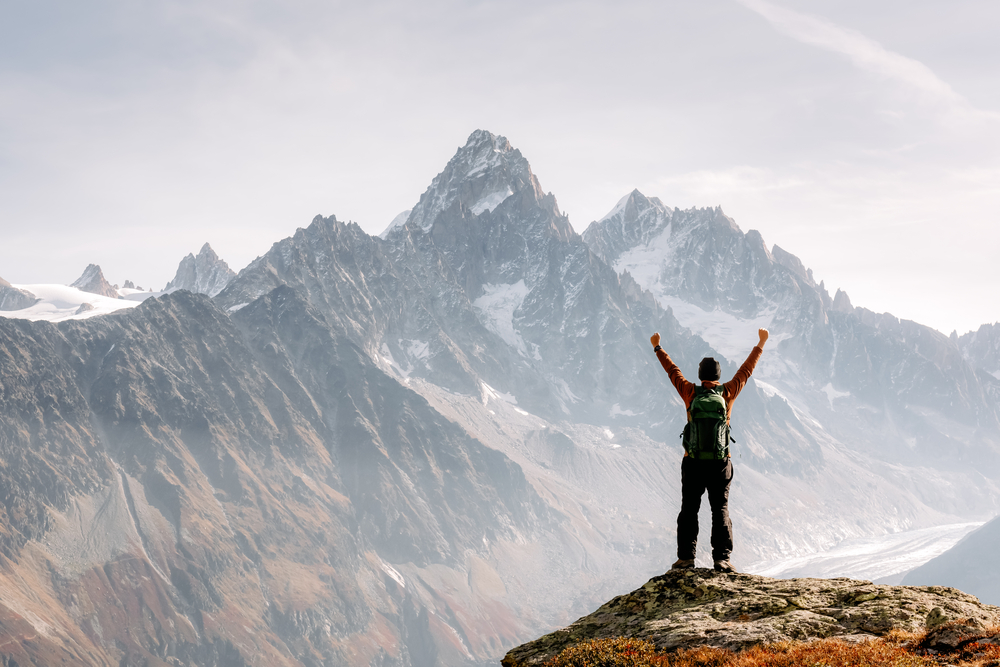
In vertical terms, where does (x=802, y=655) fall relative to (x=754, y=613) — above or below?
below

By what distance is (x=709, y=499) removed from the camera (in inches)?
622

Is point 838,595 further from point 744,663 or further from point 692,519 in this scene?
point 744,663

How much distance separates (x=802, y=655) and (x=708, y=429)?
454cm

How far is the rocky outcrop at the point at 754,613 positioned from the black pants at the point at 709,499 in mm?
951

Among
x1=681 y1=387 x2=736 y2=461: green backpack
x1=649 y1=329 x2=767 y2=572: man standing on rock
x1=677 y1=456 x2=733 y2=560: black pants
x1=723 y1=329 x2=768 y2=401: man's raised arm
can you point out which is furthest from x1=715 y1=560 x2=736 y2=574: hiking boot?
x1=723 y1=329 x2=768 y2=401: man's raised arm

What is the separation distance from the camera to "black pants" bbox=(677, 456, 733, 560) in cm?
1531

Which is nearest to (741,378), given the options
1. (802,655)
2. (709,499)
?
(709,499)

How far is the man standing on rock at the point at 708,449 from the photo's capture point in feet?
49.8

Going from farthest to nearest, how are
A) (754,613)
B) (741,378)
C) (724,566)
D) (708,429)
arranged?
(724,566), (741,378), (708,429), (754,613)

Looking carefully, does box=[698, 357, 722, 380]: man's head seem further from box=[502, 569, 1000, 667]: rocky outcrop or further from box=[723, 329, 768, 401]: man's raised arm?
box=[502, 569, 1000, 667]: rocky outcrop

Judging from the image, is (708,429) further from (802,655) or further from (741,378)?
(802,655)

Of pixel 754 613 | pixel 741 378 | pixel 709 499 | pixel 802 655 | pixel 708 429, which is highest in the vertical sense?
pixel 741 378

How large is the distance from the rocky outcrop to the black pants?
0.95 metres

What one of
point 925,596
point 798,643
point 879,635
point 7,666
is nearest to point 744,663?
point 798,643
